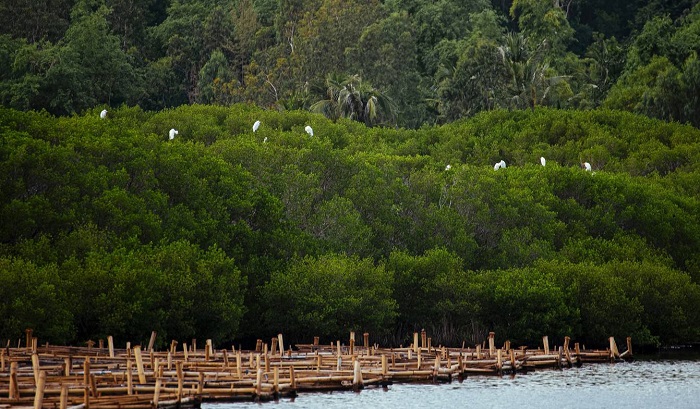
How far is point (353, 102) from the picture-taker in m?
94.2

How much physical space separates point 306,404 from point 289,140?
98.6 ft

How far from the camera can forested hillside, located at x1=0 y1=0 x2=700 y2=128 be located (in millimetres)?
94312

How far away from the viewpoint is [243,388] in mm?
38531

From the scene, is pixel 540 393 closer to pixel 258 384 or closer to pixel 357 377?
pixel 357 377

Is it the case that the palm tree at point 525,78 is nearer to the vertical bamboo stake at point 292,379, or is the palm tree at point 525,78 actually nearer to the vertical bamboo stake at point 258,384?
the vertical bamboo stake at point 292,379

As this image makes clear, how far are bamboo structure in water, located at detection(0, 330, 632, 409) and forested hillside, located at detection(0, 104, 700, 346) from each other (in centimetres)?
356

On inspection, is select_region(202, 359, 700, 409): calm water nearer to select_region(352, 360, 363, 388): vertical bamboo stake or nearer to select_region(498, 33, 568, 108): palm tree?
select_region(352, 360, 363, 388): vertical bamboo stake

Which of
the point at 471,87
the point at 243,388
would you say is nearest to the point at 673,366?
the point at 243,388

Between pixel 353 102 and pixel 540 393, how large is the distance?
51.6 m

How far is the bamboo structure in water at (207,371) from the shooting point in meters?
34.9

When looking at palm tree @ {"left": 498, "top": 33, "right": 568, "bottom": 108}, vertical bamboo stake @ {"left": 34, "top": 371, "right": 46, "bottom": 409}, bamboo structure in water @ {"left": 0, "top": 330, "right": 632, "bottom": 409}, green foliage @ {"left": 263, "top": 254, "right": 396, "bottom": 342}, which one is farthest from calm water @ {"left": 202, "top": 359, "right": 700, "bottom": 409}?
palm tree @ {"left": 498, "top": 33, "right": 568, "bottom": 108}

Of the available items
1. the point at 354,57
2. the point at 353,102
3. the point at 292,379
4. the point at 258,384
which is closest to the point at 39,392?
the point at 258,384

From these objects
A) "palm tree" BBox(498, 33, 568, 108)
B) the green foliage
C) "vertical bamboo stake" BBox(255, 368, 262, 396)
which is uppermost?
"palm tree" BBox(498, 33, 568, 108)

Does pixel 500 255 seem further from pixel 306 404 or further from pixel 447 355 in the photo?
pixel 306 404
